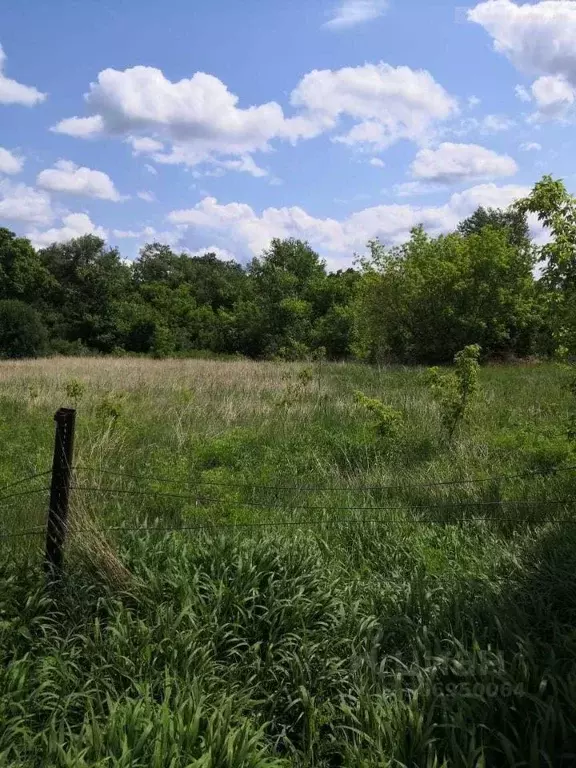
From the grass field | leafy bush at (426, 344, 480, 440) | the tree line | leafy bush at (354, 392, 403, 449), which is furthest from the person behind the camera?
the tree line

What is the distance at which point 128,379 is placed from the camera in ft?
48.9

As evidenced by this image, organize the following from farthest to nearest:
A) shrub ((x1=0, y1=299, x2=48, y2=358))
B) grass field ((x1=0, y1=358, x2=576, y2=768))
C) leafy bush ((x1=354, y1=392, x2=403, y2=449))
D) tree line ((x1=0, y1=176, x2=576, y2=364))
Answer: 1. shrub ((x1=0, y1=299, x2=48, y2=358))
2. tree line ((x1=0, y1=176, x2=576, y2=364))
3. leafy bush ((x1=354, y1=392, x2=403, y2=449))
4. grass field ((x1=0, y1=358, x2=576, y2=768))

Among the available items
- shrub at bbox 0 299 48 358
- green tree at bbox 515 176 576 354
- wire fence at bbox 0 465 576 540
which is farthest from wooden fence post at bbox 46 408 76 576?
shrub at bbox 0 299 48 358

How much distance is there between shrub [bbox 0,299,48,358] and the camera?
1358 inches

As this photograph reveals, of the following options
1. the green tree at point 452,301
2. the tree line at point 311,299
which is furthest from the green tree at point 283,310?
the green tree at point 452,301

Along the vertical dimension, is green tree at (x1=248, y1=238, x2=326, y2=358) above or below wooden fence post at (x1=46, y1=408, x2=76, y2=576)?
above

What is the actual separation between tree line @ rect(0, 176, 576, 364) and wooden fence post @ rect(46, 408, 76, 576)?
448 cm

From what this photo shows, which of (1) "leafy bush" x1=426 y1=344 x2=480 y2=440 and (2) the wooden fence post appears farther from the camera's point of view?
(1) "leafy bush" x1=426 y1=344 x2=480 y2=440

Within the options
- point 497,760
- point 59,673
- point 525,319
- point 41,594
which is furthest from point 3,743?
point 525,319

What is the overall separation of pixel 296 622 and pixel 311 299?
3762 cm

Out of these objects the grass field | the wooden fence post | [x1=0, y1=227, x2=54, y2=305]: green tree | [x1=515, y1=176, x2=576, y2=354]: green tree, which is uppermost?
[x1=0, y1=227, x2=54, y2=305]: green tree

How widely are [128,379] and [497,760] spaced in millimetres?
13269

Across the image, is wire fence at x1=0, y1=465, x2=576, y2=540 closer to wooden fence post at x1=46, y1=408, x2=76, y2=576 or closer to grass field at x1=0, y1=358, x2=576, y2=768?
grass field at x1=0, y1=358, x2=576, y2=768

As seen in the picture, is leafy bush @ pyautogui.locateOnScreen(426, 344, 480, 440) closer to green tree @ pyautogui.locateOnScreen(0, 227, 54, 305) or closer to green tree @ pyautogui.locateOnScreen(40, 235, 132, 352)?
green tree @ pyautogui.locateOnScreen(40, 235, 132, 352)
